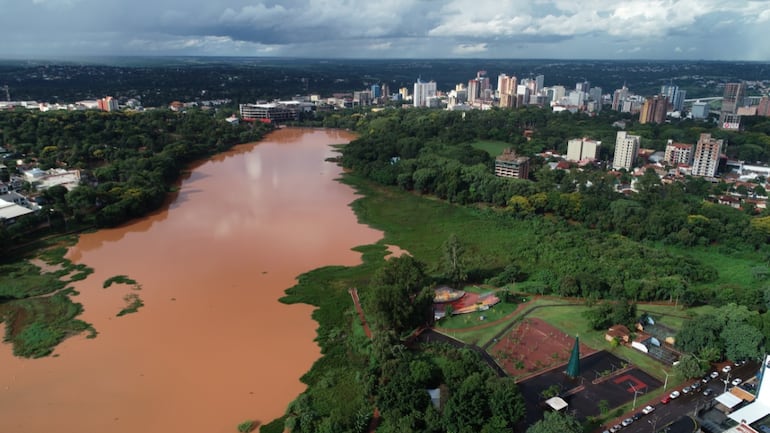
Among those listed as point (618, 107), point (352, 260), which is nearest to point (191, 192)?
point (352, 260)

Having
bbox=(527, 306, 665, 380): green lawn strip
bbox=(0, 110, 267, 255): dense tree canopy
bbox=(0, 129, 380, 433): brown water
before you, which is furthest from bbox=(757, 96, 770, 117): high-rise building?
bbox=(527, 306, 665, 380): green lawn strip

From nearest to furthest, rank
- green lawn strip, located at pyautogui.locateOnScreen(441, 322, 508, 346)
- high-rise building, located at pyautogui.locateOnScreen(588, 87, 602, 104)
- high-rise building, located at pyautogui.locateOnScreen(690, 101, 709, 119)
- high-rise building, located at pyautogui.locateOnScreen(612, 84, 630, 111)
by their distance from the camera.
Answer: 1. green lawn strip, located at pyautogui.locateOnScreen(441, 322, 508, 346)
2. high-rise building, located at pyautogui.locateOnScreen(690, 101, 709, 119)
3. high-rise building, located at pyautogui.locateOnScreen(612, 84, 630, 111)
4. high-rise building, located at pyautogui.locateOnScreen(588, 87, 602, 104)

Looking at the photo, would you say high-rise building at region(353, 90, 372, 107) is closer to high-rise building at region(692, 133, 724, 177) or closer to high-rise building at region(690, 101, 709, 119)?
high-rise building at region(690, 101, 709, 119)

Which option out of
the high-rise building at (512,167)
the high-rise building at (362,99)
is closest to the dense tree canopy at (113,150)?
the high-rise building at (512,167)

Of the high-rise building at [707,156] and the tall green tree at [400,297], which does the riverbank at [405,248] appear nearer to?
the tall green tree at [400,297]

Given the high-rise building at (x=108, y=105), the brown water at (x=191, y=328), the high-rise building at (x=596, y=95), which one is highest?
the high-rise building at (x=108, y=105)

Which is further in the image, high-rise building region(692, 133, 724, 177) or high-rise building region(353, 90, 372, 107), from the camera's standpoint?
high-rise building region(353, 90, 372, 107)

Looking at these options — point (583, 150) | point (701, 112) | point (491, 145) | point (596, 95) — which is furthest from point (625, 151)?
point (596, 95)
